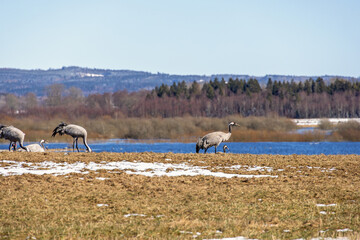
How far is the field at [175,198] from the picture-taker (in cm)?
969

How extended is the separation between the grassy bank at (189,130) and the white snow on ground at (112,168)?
142 feet

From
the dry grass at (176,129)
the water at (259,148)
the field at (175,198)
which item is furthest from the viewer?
the dry grass at (176,129)

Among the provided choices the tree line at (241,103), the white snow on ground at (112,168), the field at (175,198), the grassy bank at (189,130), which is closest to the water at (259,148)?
the grassy bank at (189,130)

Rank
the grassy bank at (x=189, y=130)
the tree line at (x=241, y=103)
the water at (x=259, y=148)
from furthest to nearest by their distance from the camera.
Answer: the tree line at (x=241, y=103), the grassy bank at (x=189, y=130), the water at (x=259, y=148)

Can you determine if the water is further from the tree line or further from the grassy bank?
the tree line

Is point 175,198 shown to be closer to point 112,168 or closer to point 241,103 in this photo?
point 112,168

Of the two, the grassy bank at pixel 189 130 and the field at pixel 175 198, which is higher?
the field at pixel 175 198

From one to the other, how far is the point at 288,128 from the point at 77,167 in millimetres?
57494

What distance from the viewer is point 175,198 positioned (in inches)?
499

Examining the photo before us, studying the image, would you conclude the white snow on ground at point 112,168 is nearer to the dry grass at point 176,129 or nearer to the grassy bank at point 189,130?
the grassy bank at point 189,130

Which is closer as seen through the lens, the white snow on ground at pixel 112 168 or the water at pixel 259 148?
the white snow on ground at pixel 112 168

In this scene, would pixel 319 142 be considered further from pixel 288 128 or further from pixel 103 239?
pixel 103 239

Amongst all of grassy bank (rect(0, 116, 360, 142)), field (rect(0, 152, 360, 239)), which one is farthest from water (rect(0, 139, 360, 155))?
field (rect(0, 152, 360, 239))

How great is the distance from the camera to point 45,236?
9234 mm
